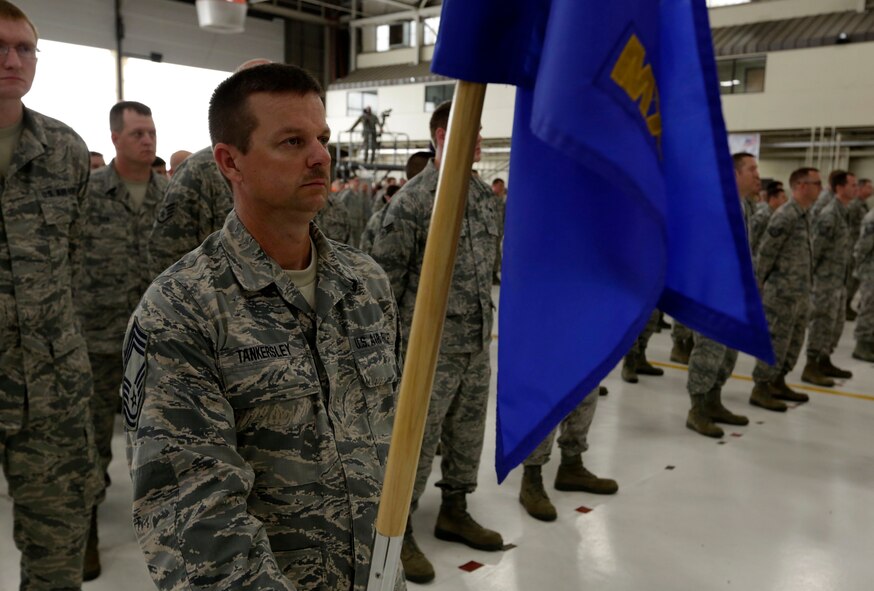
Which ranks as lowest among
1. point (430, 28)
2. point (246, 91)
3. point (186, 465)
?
point (186, 465)

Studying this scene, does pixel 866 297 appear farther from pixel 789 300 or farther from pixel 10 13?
pixel 10 13

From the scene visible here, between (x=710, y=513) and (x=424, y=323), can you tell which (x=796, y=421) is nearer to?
(x=710, y=513)

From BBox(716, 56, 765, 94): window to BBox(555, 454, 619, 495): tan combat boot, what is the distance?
41.1 feet

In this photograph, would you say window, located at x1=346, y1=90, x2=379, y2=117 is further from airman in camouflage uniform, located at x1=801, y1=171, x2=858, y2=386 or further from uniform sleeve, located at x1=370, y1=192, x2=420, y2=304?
uniform sleeve, located at x1=370, y1=192, x2=420, y2=304

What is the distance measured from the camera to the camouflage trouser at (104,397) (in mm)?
3510

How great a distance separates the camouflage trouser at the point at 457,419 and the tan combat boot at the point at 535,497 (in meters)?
0.43

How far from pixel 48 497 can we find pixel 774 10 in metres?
15.8

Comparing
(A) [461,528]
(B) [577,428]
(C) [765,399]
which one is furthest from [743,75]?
(A) [461,528]

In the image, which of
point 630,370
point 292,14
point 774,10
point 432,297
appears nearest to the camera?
point 432,297

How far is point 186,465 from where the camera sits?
1.11m

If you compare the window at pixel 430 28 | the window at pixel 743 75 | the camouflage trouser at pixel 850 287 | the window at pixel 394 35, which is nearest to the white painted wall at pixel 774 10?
the window at pixel 743 75

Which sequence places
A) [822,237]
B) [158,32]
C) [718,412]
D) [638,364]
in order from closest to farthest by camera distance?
[718,412] < [638,364] < [822,237] < [158,32]

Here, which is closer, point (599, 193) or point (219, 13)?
point (599, 193)

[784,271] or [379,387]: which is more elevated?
[379,387]
